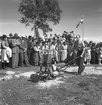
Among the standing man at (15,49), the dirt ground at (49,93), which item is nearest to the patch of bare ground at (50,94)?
the dirt ground at (49,93)

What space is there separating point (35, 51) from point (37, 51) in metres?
0.13

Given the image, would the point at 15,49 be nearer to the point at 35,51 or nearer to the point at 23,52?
the point at 23,52

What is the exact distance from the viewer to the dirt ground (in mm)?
4887

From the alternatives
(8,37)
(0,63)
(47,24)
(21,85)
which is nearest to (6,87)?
(21,85)

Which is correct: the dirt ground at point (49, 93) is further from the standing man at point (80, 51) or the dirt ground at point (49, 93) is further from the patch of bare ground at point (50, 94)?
the standing man at point (80, 51)

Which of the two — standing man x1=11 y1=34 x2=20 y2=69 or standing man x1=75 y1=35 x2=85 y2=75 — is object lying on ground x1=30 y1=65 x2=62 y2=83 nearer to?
standing man x1=75 y1=35 x2=85 y2=75

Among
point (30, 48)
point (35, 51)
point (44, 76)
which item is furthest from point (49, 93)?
point (30, 48)

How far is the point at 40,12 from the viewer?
29719 millimetres

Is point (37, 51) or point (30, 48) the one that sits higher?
point (30, 48)

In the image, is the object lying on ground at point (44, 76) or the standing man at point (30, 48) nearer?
the object lying on ground at point (44, 76)

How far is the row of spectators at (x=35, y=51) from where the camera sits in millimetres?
9977

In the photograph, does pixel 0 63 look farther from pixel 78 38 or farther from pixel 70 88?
pixel 70 88

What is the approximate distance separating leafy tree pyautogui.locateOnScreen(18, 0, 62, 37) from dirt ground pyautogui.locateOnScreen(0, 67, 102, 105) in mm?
22599

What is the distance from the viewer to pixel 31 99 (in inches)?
200
